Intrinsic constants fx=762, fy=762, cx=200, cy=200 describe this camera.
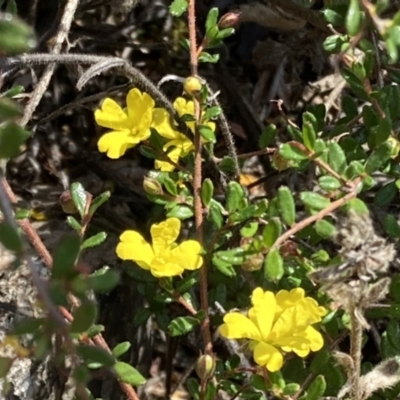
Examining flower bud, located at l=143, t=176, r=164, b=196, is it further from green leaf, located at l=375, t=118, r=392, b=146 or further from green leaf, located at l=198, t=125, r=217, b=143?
green leaf, located at l=375, t=118, r=392, b=146

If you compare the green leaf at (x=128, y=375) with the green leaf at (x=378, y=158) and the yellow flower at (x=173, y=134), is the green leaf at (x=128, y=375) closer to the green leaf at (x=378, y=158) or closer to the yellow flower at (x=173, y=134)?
the yellow flower at (x=173, y=134)

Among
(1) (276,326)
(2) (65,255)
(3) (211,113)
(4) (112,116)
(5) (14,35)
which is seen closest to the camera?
(5) (14,35)

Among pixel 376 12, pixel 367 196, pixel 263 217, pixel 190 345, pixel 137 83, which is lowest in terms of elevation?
pixel 190 345

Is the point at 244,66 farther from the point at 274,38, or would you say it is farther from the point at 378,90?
the point at 378,90

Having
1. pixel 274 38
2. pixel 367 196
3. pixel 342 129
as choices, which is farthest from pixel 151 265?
pixel 274 38

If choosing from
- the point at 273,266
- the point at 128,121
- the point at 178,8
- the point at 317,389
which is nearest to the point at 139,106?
the point at 128,121

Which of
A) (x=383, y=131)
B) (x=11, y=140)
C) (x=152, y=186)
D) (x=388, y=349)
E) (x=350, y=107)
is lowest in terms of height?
(x=388, y=349)

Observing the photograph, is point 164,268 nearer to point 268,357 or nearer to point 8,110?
point 268,357
